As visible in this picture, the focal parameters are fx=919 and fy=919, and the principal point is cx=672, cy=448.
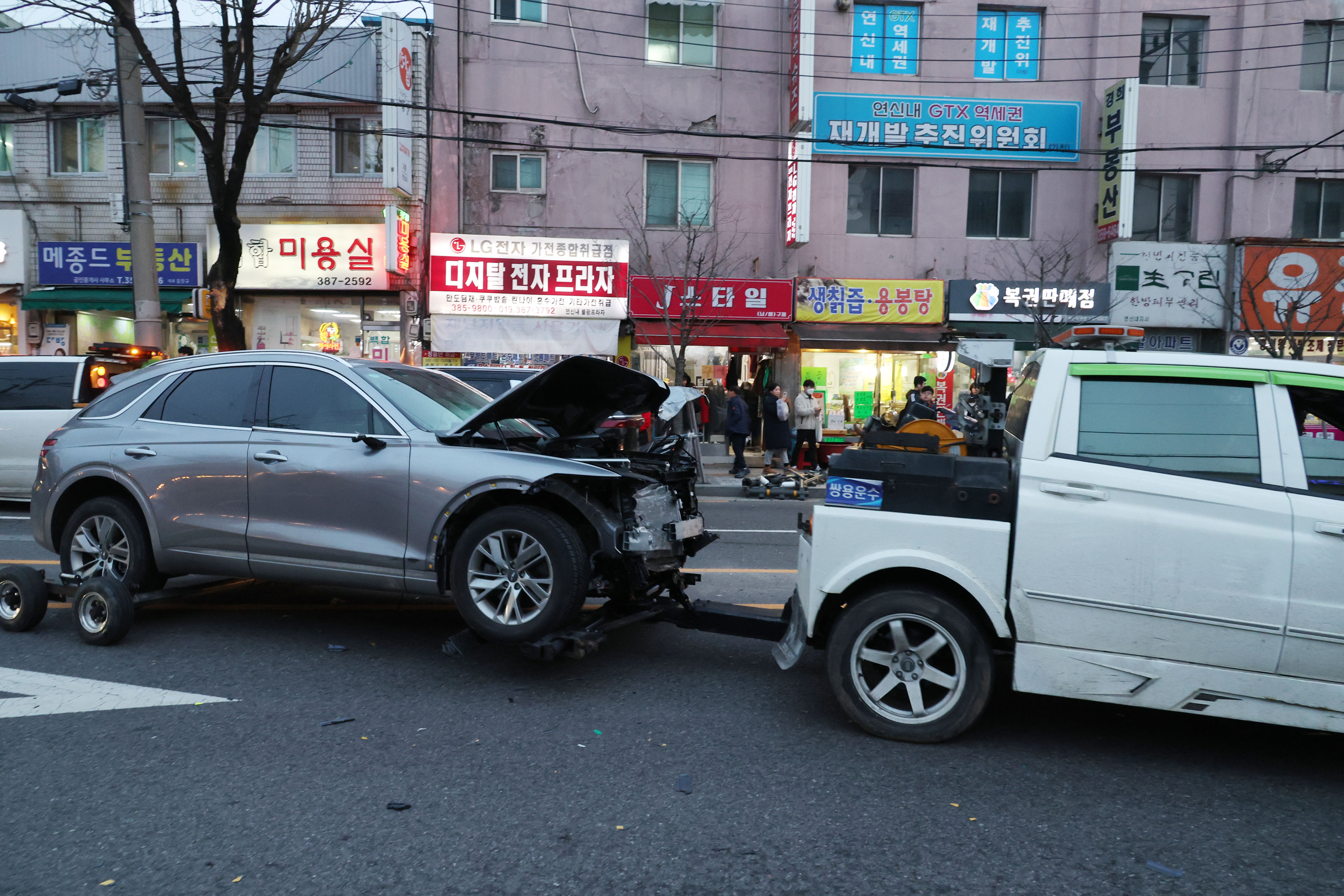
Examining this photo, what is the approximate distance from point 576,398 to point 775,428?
37.9 ft

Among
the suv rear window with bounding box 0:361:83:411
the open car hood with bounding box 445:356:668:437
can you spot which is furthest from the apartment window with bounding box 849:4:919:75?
the open car hood with bounding box 445:356:668:437

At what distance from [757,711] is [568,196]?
17550 mm

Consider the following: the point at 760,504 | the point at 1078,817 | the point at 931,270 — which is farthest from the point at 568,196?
the point at 1078,817

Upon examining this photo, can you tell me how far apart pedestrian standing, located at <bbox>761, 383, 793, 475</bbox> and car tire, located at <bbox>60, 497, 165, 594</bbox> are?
1194cm

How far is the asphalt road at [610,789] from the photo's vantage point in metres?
3.10

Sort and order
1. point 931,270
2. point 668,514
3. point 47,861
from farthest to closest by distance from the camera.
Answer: point 931,270 < point 668,514 < point 47,861

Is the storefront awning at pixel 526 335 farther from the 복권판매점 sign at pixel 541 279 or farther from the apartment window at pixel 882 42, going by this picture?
the apartment window at pixel 882 42

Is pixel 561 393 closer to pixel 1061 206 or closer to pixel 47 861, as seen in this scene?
pixel 47 861

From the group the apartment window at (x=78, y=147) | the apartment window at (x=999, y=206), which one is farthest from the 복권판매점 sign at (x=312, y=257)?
the apartment window at (x=999, y=206)

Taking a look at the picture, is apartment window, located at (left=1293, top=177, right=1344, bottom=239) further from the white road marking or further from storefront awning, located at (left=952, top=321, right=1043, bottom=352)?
the white road marking

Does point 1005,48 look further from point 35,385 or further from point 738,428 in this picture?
point 35,385

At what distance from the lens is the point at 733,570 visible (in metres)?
8.09

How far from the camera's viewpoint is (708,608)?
5145 millimetres

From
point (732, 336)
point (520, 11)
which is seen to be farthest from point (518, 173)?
point (732, 336)
